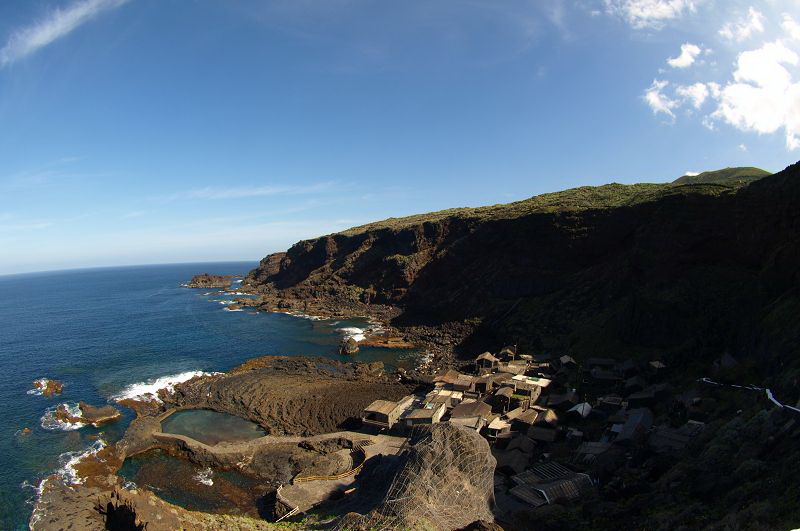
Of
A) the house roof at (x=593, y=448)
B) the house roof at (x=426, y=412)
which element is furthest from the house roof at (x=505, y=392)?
the house roof at (x=593, y=448)

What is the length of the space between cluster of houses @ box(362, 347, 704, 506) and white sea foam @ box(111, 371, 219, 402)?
25.8 meters

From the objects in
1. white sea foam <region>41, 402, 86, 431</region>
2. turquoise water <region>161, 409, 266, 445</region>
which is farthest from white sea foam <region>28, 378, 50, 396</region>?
turquoise water <region>161, 409, 266, 445</region>

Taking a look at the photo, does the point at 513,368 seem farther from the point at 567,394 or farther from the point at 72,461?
Answer: the point at 72,461

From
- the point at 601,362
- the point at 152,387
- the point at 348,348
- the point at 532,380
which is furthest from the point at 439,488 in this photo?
the point at 348,348

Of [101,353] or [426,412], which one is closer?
[426,412]

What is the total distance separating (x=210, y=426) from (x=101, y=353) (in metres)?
37.2

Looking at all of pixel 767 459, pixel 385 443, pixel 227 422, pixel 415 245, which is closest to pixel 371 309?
pixel 415 245

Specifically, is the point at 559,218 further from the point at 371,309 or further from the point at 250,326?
the point at 250,326

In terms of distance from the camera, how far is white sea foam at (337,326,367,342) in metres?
69.1

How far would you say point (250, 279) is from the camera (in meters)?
157

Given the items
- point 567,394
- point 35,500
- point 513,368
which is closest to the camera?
point 35,500

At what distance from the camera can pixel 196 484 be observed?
1188 inches

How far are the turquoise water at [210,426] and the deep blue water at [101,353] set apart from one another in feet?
14.9

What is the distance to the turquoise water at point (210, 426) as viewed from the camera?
37406 millimetres
